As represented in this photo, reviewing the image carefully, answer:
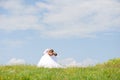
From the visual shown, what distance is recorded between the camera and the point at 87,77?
17641 mm

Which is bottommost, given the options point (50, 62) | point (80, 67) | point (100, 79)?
point (100, 79)

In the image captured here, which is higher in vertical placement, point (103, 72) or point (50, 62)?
point (50, 62)

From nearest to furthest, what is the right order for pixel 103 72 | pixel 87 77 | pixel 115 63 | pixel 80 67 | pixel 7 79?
pixel 7 79, pixel 87 77, pixel 103 72, pixel 80 67, pixel 115 63

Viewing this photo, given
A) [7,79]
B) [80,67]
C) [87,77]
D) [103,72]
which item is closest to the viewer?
[7,79]

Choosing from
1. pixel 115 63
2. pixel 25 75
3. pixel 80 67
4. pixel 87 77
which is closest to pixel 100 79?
pixel 87 77

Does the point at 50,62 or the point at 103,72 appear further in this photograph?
the point at 50,62

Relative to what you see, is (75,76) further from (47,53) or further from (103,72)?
(47,53)

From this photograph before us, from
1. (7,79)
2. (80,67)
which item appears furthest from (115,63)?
(7,79)

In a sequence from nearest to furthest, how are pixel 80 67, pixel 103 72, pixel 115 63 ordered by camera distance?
pixel 103 72
pixel 80 67
pixel 115 63

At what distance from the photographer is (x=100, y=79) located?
17.5m

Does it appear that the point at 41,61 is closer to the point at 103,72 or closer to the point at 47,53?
the point at 47,53

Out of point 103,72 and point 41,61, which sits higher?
point 41,61

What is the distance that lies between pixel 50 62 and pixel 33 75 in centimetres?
1045

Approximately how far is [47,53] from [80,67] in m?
6.99
